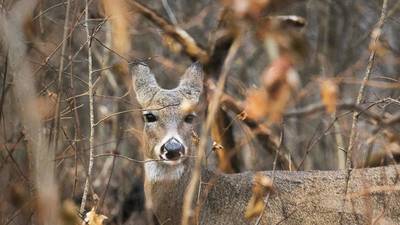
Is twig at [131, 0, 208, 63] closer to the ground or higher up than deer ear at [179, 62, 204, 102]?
higher up

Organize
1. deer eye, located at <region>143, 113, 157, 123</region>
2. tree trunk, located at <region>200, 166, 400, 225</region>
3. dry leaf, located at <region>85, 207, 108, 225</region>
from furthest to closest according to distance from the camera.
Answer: deer eye, located at <region>143, 113, 157, 123</region> < tree trunk, located at <region>200, 166, 400, 225</region> < dry leaf, located at <region>85, 207, 108, 225</region>

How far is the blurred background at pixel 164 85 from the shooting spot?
308 cm

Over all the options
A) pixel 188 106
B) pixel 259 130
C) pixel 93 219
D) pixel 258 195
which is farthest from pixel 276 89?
pixel 259 130

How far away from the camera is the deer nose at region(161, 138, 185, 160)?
19.5ft

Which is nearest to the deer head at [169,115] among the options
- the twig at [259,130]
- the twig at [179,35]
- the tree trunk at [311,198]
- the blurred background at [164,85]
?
the blurred background at [164,85]

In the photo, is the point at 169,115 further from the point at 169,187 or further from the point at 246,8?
the point at 246,8

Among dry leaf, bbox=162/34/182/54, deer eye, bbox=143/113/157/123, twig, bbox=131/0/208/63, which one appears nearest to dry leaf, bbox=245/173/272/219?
deer eye, bbox=143/113/157/123

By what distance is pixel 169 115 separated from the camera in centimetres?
632

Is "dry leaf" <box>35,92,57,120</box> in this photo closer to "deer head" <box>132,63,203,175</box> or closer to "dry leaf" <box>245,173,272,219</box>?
"deer head" <box>132,63,203,175</box>

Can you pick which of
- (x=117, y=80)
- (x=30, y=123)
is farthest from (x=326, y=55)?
(x=30, y=123)

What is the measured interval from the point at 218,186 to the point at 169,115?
663 millimetres

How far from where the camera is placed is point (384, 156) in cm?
723

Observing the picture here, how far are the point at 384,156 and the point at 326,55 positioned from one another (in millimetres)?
4737

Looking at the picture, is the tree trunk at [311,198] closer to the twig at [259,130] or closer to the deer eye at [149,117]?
the deer eye at [149,117]
